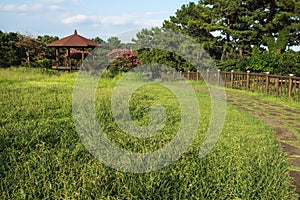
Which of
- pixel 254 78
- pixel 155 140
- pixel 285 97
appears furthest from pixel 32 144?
pixel 254 78

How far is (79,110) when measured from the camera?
4148mm

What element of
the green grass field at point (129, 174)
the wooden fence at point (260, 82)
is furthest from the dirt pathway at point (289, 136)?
the wooden fence at point (260, 82)

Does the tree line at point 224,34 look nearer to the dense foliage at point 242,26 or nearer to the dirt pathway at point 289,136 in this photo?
the dense foliage at point 242,26

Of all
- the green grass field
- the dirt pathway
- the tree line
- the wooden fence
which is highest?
the tree line

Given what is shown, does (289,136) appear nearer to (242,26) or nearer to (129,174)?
(129,174)

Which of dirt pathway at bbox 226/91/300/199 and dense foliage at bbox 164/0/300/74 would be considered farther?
dense foliage at bbox 164/0/300/74

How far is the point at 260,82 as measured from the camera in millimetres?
10367

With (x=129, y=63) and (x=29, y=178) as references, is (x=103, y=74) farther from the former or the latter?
(x=29, y=178)

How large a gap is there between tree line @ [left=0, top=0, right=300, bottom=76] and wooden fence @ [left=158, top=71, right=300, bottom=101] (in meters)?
1.58

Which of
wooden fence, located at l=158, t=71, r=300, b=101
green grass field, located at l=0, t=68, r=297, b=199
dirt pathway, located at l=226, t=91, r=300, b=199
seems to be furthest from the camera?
wooden fence, located at l=158, t=71, r=300, b=101

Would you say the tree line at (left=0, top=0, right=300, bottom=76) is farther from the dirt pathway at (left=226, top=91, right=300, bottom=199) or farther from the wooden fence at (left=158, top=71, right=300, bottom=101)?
the dirt pathway at (left=226, top=91, right=300, bottom=199)

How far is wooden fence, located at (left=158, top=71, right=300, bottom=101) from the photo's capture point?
27.3 ft

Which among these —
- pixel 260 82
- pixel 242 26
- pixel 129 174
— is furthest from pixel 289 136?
pixel 242 26

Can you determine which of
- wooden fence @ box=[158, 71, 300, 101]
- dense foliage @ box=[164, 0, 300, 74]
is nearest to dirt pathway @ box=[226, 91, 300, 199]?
wooden fence @ box=[158, 71, 300, 101]
